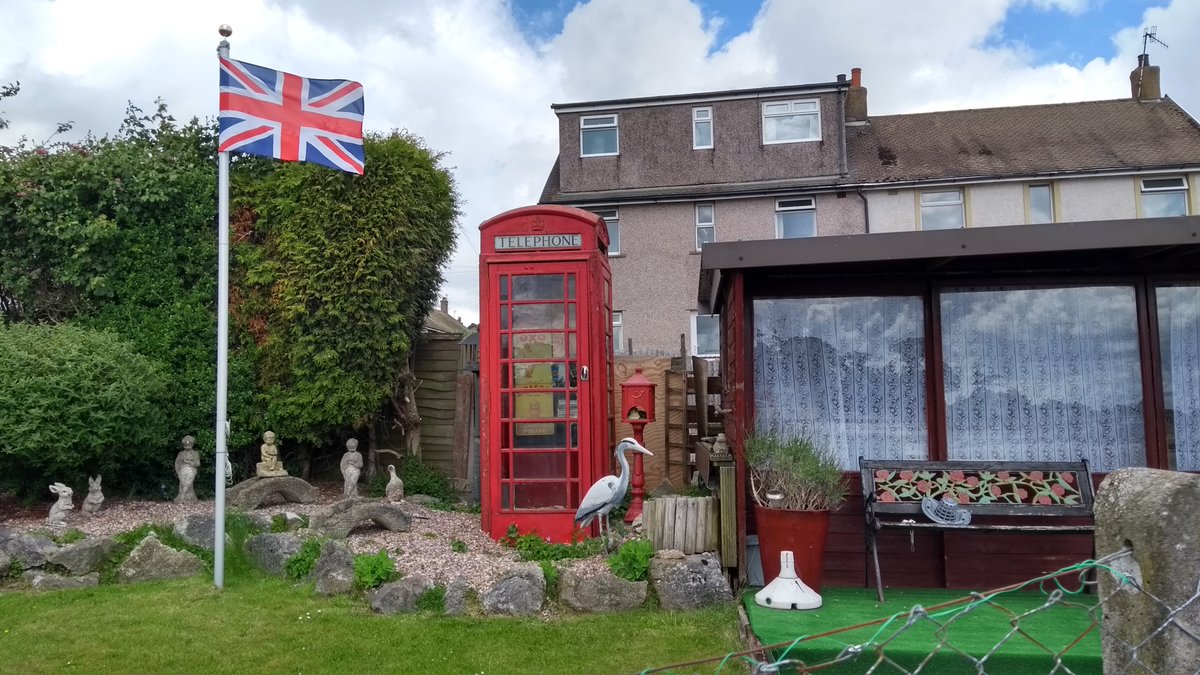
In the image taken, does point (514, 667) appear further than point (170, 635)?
No

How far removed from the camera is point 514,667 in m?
4.46

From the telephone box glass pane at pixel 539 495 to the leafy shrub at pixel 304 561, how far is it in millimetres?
1692

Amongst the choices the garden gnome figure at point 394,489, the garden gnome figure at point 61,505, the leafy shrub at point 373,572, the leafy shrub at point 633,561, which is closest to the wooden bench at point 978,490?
the leafy shrub at point 633,561

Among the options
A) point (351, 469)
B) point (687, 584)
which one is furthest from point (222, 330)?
point (687, 584)

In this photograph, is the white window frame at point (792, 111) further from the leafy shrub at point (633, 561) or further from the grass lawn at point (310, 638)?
the grass lawn at point (310, 638)

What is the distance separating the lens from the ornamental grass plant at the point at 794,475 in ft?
17.8

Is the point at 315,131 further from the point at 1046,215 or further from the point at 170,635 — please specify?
the point at 1046,215

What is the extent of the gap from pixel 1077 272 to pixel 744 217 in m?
12.8

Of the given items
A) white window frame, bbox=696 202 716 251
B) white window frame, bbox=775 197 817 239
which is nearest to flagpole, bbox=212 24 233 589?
white window frame, bbox=696 202 716 251

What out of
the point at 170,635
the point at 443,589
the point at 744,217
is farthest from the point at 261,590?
the point at 744,217

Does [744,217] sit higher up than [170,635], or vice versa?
[744,217]

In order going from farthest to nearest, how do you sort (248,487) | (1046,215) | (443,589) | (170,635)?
(1046,215) < (248,487) < (443,589) < (170,635)

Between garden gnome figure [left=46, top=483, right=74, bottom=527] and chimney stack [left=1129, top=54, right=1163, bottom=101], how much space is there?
2283cm

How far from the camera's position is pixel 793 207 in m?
18.5
